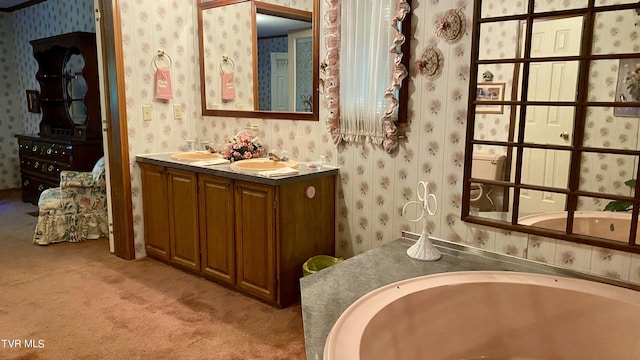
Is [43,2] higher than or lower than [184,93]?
higher

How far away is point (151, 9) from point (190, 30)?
349mm

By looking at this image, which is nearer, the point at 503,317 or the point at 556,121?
the point at 503,317

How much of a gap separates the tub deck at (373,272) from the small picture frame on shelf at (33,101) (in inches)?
219

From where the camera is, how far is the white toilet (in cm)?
227

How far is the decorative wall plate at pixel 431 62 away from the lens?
2.39 m

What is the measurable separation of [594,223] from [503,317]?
583mm

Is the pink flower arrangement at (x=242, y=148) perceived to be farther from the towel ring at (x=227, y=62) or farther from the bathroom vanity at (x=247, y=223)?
the towel ring at (x=227, y=62)

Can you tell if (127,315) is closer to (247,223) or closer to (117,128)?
(247,223)

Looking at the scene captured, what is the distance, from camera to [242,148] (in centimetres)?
332

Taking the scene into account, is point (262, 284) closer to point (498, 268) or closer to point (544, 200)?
point (498, 268)

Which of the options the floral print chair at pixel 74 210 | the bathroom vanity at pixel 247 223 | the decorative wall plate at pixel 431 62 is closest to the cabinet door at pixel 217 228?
the bathroom vanity at pixel 247 223

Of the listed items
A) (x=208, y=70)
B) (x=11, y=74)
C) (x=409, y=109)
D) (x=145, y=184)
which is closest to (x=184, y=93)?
(x=208, y=70)

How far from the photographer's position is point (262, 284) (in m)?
2.87

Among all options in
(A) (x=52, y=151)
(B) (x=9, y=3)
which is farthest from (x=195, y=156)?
(B) (x=9, y=3)
